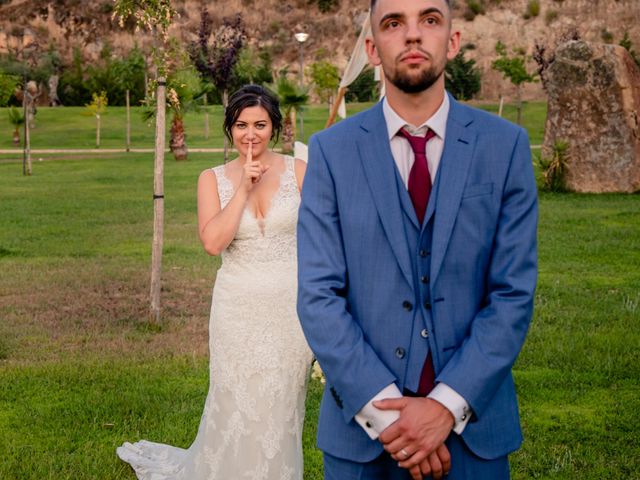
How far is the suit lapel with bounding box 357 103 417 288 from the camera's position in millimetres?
2674

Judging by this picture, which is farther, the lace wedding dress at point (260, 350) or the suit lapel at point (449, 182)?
the lace wedding dress at point (260, 350)

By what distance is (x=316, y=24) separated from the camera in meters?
75.8

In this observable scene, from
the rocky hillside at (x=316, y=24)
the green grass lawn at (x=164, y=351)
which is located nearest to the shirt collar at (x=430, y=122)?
the green grass lawn at (x=164, y=351)

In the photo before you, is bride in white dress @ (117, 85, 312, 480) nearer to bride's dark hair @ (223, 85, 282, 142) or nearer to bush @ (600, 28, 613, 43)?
bride's dark hair @ (223, 85, 282, 142)

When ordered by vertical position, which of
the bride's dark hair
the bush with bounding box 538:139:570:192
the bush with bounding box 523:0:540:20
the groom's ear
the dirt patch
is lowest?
the dirt patch

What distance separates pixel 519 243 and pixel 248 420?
108 inches

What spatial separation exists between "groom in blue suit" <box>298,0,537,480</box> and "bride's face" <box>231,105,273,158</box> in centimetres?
221

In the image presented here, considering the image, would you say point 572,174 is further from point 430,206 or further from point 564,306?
point 430,206

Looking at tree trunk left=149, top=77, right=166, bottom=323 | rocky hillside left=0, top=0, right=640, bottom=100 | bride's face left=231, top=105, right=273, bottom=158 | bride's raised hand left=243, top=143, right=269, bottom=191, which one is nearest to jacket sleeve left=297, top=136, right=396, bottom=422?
bride's raised hand left=243, top=143, right=269, bottom=191

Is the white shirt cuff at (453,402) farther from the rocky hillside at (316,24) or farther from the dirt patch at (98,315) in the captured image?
the rocky hillside at (316,24)

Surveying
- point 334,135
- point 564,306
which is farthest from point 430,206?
point 564,306

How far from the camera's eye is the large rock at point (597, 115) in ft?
67.2

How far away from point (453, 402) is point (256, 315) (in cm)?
257

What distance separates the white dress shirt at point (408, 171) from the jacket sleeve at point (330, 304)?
38 millimetres
